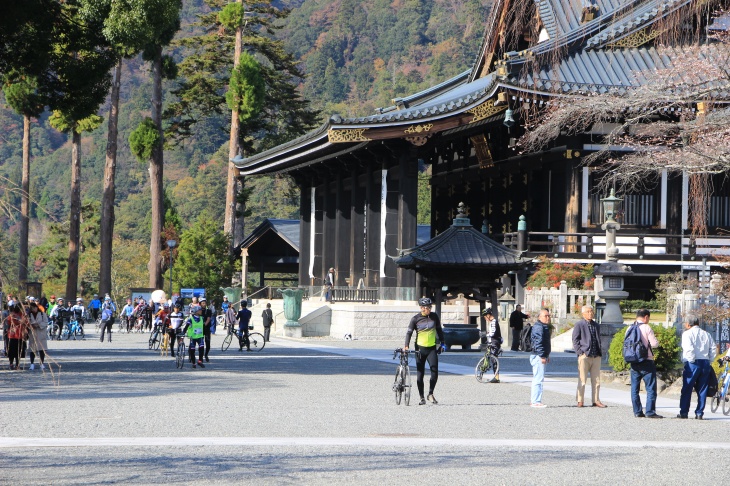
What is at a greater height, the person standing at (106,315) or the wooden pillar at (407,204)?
the wooden pillar at (407,204)

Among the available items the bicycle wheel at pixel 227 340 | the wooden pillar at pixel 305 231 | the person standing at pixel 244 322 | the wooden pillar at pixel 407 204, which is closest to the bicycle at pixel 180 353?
the person standing at pixel 244 322

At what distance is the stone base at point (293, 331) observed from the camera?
43.0 meters

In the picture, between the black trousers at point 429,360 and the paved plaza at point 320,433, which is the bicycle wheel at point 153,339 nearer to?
the paved plaza at point 320,433

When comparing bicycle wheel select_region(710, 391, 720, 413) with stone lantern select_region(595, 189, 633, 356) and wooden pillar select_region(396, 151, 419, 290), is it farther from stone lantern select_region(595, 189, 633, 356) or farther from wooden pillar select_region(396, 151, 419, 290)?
wooden pillar select_region(396, 151, 419, 290)

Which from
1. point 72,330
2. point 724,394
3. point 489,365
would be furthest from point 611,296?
point 72,330

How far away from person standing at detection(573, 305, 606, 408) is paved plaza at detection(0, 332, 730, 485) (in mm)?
404

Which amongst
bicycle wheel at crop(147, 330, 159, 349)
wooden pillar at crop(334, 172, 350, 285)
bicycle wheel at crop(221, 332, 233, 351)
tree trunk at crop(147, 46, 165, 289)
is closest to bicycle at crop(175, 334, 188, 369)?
bicycle wheel at crop(147, 330, 159, 349)

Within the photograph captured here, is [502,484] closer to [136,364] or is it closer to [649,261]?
[136,364]

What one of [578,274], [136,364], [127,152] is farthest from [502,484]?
[127,152]

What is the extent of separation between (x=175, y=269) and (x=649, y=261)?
3067 cm

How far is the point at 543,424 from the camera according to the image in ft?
51.3

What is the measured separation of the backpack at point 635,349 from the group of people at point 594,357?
6cm

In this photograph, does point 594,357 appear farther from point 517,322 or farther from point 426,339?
point 517,322

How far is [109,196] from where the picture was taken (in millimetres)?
60562
